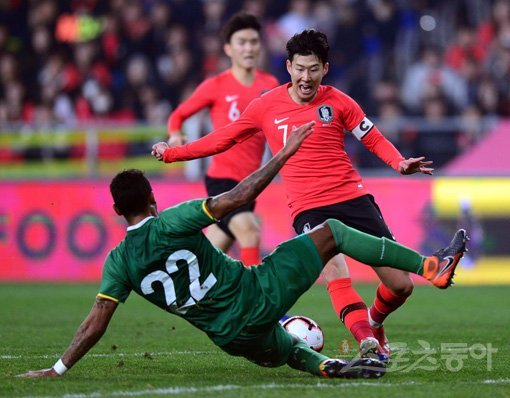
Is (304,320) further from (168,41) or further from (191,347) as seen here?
(168,41)

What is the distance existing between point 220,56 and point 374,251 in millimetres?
12033

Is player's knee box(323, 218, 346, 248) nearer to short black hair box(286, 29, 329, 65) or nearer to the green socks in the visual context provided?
the green socks

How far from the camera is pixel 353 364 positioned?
627 centimetres

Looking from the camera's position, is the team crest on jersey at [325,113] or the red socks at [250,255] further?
the red socks at [250,255]

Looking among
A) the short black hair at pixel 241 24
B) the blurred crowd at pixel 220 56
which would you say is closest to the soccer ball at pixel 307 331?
the short black hair at pixel 241 24

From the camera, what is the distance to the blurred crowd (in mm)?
16641

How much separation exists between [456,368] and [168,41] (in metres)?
12.7

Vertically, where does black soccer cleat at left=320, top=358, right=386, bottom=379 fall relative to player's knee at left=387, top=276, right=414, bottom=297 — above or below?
below

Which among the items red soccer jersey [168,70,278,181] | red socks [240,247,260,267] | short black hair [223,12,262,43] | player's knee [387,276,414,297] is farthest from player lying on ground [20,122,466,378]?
short black hair [223,12,262,43]

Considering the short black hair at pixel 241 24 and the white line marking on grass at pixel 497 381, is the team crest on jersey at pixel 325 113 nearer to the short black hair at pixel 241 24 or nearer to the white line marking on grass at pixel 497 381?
the white line marking on grass at pixel 497 381

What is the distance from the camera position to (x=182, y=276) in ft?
19.9

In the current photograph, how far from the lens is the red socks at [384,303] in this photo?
7340 mm

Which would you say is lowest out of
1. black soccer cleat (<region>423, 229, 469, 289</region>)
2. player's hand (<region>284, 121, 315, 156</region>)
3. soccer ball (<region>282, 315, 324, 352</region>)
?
soccer ball (<region>282, 315, 324, 352</region>)

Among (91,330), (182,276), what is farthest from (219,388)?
(91,330)
